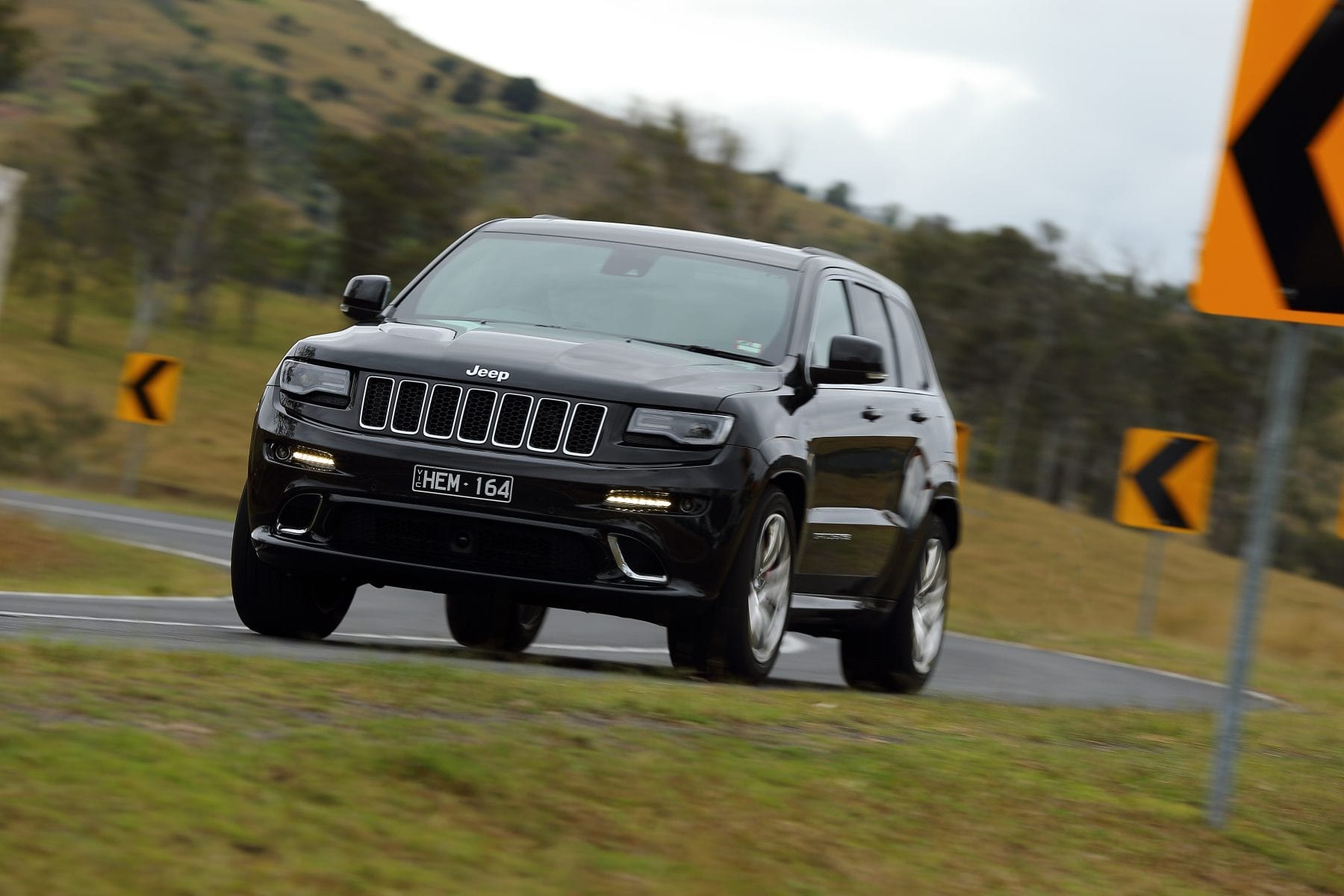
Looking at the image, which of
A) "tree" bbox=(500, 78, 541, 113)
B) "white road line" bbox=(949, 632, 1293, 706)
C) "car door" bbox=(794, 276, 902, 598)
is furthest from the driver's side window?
"tree" bbox=(500, 78, 541, 113)

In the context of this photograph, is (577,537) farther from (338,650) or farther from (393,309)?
(393,309)

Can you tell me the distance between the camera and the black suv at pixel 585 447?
755 centimetres

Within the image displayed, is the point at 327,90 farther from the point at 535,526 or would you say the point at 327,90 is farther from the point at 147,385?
the point at 535,526

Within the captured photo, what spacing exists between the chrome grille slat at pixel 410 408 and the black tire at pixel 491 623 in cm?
254

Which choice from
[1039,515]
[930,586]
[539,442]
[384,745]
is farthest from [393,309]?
[1039,515]

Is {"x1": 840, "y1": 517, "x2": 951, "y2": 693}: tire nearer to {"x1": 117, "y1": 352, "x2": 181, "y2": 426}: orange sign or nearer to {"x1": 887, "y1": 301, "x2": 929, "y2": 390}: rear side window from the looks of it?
{"x1": 887, "y1": 301, "x2": 929, "y2": 390}: rear side window

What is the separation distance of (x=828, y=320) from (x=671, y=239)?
787mm

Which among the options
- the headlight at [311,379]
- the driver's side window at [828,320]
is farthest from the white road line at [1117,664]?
the headlight at [311,379]

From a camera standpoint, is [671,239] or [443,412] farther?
[671,239]

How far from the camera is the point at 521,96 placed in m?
183

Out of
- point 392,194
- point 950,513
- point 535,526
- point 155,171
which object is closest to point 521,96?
point 155,171

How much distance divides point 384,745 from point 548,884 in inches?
40.9

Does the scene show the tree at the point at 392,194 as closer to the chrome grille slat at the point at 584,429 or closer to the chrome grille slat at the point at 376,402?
the chrome grille slat at the point at 376,402

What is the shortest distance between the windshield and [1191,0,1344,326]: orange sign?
3.07m
